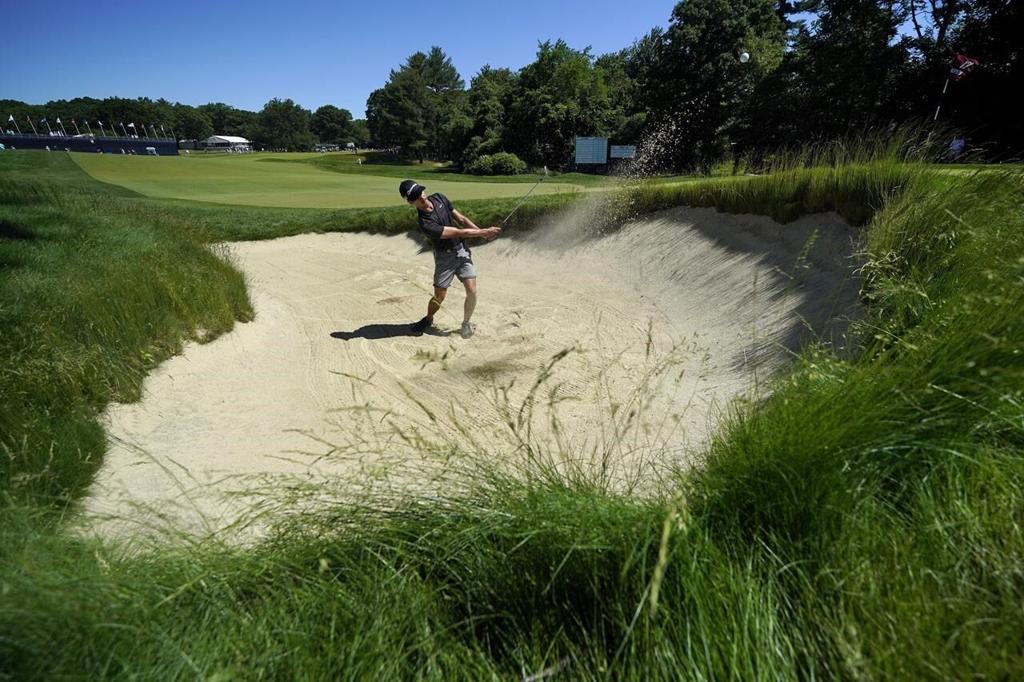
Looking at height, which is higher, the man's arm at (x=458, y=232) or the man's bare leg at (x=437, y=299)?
the man's arm at (x=458, y=232)

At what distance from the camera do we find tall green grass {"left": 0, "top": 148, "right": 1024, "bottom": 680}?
157 centimetres

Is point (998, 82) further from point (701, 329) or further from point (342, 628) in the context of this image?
point (342, 628)

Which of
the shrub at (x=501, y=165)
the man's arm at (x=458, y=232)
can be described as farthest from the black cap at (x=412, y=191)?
the shrub at (x=501, y=165)

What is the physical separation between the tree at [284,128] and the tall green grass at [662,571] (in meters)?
149

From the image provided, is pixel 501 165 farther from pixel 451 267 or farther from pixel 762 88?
pixel 451 267

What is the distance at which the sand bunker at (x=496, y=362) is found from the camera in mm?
4172

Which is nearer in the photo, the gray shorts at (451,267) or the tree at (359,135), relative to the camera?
the gray shorts at (451,267)

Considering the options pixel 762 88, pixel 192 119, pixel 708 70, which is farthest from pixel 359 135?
pixel 762 88

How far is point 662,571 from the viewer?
4.90 ft

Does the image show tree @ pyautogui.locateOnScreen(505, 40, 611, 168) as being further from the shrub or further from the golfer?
the golfer

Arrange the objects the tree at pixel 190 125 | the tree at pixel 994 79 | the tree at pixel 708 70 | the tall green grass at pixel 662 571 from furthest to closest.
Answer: the tree at pixel 190 125 → the tree at pixel 708 70 → the tree at pixel 994 79 → the tall green grass at pixel 662 571

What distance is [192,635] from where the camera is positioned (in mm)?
1792

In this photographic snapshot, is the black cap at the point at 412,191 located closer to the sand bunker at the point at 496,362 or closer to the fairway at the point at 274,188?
the sand bunker at the point at 496,362

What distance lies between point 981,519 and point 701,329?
5.70 metres
